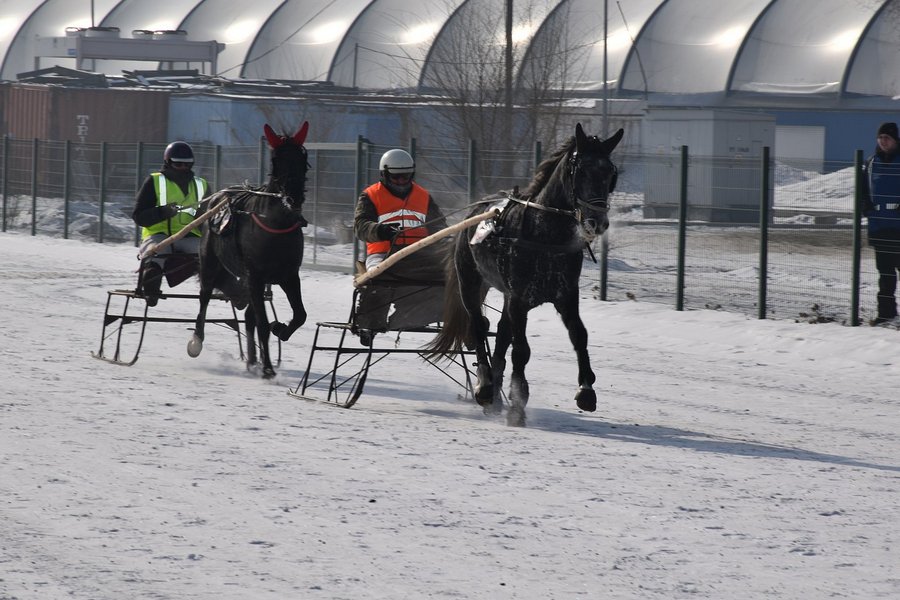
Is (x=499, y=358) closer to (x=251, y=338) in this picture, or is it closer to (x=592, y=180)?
(x=592, y=180)

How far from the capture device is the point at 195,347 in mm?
11930

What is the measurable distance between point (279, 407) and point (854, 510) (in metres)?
4.26

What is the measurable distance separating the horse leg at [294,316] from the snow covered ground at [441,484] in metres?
0.43

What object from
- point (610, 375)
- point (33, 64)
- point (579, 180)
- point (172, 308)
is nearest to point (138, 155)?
point (172, 308)

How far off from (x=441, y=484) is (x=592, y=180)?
2243 millimetres

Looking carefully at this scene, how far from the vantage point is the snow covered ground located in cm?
552

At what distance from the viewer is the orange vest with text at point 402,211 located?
1026 centimetres

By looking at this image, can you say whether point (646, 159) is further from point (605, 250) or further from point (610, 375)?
point (610, 375)

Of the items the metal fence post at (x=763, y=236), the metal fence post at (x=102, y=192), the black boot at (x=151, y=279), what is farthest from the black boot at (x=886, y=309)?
the metal fence post at (x=102, y=192)

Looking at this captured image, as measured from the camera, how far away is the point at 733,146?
32.9 metres

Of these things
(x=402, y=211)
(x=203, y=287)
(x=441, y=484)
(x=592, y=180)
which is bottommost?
(x=441, y=484)

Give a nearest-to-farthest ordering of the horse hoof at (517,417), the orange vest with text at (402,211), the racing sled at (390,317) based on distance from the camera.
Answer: the horse hoof at (517,417), the racing sled at (390,317), the orange vest with text at (402,211)

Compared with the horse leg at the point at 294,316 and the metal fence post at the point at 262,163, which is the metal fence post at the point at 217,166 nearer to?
the metal fence post at the point at 262,163

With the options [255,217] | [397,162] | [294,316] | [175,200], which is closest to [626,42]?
[175,200]
